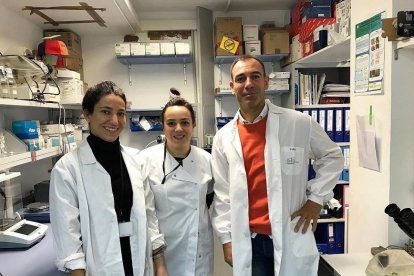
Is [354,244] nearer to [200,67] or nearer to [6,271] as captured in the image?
[6,271]

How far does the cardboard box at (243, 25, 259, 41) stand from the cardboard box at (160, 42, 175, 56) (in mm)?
734

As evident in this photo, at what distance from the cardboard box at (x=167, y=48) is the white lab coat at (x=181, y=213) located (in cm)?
179

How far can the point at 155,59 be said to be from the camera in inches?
129

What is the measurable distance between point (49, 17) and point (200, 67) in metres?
1.48

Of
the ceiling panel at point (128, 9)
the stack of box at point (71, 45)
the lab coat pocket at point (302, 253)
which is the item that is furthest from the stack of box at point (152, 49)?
the lab coat pocket at point (302, 253)

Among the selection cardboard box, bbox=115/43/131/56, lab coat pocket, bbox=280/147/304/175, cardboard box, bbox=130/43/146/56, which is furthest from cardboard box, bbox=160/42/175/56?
lab coat pocket, bbox=280/147/304/175

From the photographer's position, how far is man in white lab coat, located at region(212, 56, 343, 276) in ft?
4.49

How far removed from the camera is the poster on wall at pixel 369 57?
4.61 feet

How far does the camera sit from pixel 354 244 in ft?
5.65

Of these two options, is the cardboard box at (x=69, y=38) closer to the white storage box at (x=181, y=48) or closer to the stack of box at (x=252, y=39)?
the white storage box at (x=181, y=48)

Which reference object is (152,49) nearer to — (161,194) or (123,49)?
(123,49)

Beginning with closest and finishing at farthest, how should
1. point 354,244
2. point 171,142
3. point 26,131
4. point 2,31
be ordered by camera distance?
1. point 171,142
2. point 354,244
3. point 26,131
4. point 2,31

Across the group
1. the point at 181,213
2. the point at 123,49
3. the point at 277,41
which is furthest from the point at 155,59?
the point at 181,213

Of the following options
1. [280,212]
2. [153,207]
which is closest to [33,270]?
[153,207]
